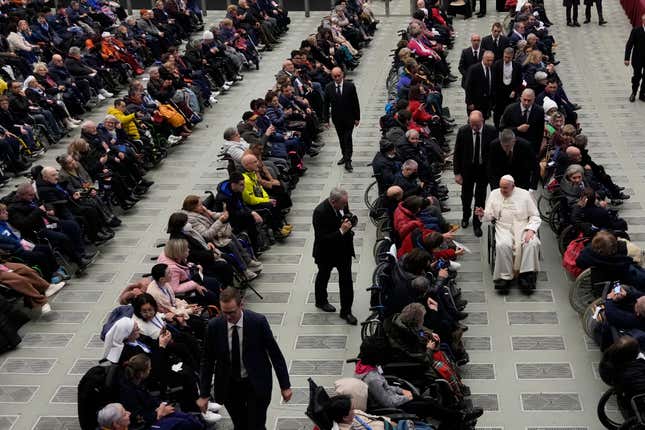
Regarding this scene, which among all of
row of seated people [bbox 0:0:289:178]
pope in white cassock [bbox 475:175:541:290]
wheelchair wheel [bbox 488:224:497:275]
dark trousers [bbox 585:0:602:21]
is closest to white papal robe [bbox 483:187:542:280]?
pope in white cassock [bbox 475:175:541:290]

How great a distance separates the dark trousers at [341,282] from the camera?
8.95 m

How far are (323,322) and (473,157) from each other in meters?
3.06

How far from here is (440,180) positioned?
12.7m

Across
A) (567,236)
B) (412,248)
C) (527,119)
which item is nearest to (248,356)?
(412,248)

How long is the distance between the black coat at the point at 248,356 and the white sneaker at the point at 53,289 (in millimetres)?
4486

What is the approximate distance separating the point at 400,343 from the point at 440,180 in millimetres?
5917

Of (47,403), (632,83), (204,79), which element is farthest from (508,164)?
(204,79)

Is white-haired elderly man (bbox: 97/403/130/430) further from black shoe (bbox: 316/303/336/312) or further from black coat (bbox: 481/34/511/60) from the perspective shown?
black coat (bbox: 481/34/511/60)

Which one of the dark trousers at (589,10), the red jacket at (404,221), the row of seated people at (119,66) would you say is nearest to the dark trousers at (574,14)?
the dark trousers at (589,10)

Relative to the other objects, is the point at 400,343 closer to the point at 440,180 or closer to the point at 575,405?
the point at 575,405

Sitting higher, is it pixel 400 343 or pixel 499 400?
pixel 400 343

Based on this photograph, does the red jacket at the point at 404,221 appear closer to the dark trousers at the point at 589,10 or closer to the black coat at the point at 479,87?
the black coat at the point at 479,87

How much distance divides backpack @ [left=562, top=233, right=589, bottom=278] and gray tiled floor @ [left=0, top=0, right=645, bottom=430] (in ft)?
1.61

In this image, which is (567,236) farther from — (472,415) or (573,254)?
(472,415)
